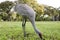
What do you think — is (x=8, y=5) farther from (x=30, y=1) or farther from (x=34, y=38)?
(x=34, y=38)

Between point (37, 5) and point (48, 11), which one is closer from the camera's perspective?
point (37, 5)

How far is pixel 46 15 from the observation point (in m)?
20.1

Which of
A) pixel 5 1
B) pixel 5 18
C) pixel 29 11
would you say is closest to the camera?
pixel 29 11

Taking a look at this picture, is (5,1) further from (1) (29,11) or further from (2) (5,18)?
(1) (29,11)

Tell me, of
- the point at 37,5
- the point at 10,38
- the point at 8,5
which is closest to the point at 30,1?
the point at 37,5

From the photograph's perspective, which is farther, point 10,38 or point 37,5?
point 37,5

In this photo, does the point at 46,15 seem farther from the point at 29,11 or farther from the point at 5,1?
the point at 29,11

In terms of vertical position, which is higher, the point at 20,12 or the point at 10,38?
the point at 20,12

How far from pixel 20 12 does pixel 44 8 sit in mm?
14487

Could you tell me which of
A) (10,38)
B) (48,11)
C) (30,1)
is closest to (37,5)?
(30,1)

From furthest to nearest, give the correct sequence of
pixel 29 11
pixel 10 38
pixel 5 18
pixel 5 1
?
pixel 5 1, pixel 5 18, pixel 10 38, pixel 29 11

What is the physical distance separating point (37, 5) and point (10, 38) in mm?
13469

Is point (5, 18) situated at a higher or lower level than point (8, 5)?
lower

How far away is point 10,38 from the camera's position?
19.7ft
